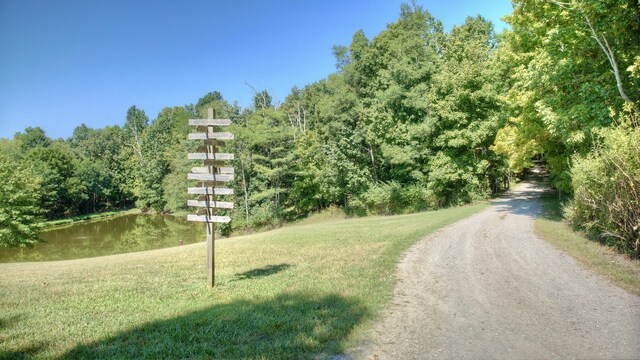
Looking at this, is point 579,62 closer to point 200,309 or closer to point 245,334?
point 245,334

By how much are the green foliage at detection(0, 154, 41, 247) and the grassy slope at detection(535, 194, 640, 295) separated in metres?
32.3

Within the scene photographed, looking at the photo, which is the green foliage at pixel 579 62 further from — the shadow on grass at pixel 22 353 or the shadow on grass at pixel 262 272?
the shadow on grass at pixel 22 353

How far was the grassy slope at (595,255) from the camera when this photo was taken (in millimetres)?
7625

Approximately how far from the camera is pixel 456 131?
2980cm

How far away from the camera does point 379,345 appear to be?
197 inches

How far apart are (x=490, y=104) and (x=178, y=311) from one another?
31.0 metres

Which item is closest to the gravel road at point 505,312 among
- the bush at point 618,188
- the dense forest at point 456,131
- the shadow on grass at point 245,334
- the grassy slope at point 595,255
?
the grassy slope at point 595,255

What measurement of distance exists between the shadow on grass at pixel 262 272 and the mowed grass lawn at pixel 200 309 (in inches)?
1.2

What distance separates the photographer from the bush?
8828 millimetres

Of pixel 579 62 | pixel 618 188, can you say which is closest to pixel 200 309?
pixel 618 188

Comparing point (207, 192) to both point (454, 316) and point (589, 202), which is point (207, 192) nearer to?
point (454, 316)

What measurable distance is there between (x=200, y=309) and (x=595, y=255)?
1034cm

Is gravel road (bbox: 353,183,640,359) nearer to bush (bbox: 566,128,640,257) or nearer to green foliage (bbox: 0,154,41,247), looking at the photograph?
bush (bbox: 566,128,640,257)

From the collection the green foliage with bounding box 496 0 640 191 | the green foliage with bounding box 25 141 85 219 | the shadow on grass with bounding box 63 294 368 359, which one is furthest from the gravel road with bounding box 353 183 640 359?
the green foliage with bounding box 25 141 85 219
